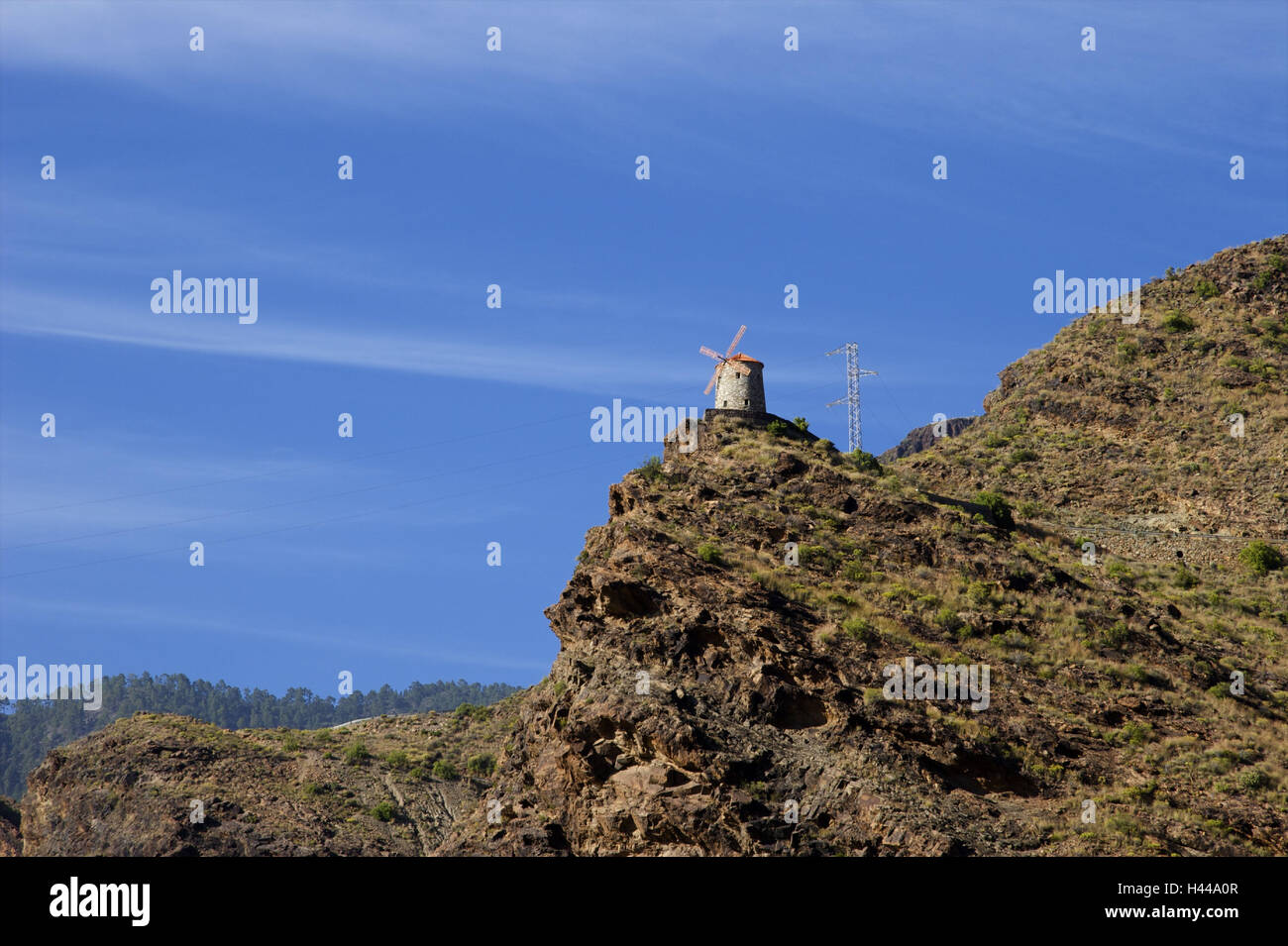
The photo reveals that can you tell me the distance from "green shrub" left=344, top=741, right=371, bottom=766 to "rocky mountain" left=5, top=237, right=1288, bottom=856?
0.80 feet

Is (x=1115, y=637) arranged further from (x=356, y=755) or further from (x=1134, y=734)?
(x=356, y=755)

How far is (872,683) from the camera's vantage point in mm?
65500

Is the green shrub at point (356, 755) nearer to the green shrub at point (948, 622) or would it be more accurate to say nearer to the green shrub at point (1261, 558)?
the green shrub at point (948, 622)

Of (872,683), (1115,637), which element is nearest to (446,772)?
(872,683)

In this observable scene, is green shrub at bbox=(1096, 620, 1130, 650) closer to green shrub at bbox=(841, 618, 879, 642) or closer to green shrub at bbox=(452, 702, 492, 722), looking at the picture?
green shrub at bbox=(841, 618, 879, 642)

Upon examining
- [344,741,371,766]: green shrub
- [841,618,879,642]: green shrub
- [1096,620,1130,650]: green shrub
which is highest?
[841,618,879,642]: green shrub

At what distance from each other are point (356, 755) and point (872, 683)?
153 feet

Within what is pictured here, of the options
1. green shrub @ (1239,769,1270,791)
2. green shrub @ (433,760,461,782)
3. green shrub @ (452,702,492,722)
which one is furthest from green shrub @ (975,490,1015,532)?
green shrub @ (452,702,492,722)

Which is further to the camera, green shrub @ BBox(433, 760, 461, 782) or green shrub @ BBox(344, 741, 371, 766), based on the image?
green shrub @ BBox(344, 741, 371, 766)

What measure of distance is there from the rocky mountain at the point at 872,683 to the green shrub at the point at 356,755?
0.24 metres

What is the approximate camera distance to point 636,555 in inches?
2783

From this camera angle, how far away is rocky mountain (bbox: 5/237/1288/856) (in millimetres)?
60719

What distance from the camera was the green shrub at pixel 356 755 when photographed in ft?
337

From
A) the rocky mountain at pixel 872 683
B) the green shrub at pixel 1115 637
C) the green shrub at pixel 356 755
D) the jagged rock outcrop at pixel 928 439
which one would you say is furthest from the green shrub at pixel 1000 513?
the jagged rock outcrop at pixel 928 439
